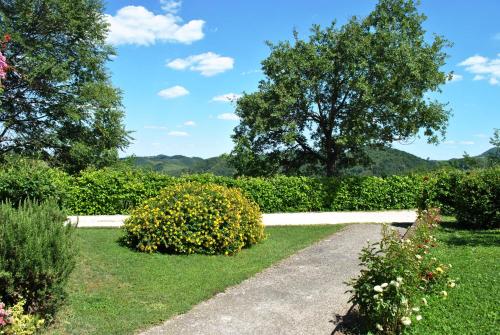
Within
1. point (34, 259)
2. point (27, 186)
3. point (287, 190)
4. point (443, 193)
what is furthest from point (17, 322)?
point (287, 190)

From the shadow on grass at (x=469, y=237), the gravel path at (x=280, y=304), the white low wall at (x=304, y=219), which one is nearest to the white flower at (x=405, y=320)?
the gravel path at (x=280, y=304)

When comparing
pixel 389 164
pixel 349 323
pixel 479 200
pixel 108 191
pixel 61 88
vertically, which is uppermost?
pixel 61 88

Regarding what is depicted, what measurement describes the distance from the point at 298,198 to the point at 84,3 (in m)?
16.9

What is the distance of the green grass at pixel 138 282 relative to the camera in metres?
5.84

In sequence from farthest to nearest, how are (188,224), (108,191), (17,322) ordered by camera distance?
1. (108,191)
2. (188,224)
3. (17,322)

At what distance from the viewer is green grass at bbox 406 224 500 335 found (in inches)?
214

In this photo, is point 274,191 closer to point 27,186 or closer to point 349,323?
point 27,186

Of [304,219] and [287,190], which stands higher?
[287,190]

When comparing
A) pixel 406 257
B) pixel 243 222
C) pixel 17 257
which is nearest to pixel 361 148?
pixel 243 222

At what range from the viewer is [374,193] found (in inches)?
845

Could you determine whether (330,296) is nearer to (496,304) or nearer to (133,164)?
(496,304)

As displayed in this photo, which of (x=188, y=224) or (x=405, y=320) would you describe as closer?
(x=405, y=320)

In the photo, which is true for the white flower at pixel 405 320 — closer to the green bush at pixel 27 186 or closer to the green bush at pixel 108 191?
the green bush at pixel 27 186

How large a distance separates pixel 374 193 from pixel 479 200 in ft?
22.4
